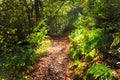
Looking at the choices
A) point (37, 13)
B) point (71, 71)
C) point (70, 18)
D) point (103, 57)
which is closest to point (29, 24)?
point (71, 71)

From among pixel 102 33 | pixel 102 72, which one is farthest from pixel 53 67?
pixel 102 72

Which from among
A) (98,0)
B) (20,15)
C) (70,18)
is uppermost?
(98,0)

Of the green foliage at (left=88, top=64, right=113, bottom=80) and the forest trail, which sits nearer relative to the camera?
the green foliage at (left=88, top=64, right=113, bottom=80)

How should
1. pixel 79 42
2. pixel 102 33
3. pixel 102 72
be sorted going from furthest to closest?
pixel 79 42 → pixel 102 33 → pixel 102 72

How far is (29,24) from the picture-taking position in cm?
972

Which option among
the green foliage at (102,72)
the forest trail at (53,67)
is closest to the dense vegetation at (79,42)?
the green foliage at (102,72)

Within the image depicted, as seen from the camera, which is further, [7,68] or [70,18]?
[70,18]

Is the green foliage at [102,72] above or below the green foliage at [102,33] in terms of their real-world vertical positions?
below

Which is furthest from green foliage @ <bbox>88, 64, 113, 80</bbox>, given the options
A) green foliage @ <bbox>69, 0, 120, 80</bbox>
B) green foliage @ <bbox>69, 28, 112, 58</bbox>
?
green foliage @ <bbox>69, 28, 112, 58</bbox>

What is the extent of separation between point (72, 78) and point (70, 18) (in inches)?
723

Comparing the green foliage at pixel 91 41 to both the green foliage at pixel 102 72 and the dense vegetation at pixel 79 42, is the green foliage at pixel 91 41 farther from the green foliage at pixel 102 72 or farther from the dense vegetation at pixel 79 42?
the green foliage at pixel 102 72

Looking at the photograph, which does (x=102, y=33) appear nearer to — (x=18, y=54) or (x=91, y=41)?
(x=91, y=41)

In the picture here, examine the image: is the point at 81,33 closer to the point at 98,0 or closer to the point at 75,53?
the point at 75,53

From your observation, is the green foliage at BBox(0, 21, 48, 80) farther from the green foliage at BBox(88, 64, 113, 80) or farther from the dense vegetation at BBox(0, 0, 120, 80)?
the green foliage at BBox(88, 64, 113, 80)
